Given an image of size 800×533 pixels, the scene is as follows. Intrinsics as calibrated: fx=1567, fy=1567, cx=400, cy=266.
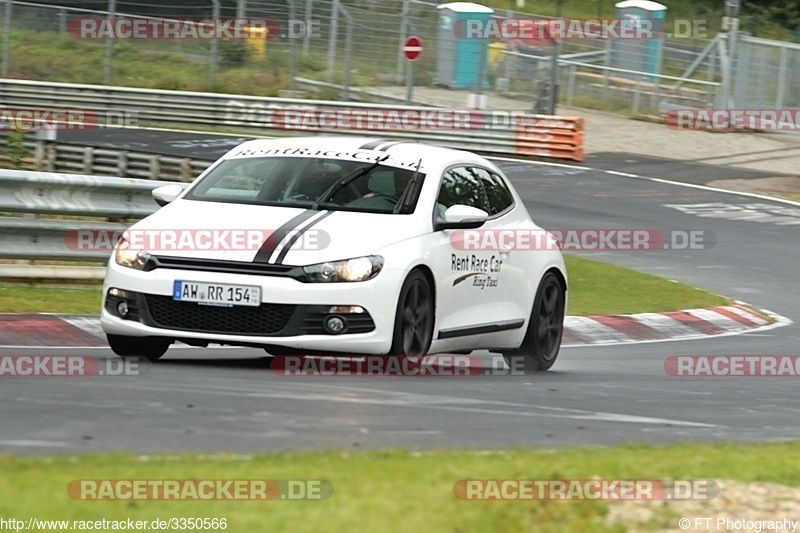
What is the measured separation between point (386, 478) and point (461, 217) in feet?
14.4

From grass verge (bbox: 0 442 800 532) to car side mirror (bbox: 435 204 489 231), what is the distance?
3.11m

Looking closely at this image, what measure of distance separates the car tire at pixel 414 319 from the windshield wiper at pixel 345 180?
0.79 metres

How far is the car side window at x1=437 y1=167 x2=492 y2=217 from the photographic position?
33.1 ft

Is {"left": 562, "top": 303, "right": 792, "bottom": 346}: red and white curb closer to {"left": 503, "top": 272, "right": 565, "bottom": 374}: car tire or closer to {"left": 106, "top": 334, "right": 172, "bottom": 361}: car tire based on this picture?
{"left": 503, "top": 272, "right": 565, "bottom": 374}: car tire

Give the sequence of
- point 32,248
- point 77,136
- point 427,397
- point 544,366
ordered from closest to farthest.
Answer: point 427,397, point 544,366, point 32,248, point 77,136

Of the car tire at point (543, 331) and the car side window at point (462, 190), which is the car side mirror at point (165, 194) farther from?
the car tire at point (543, 331)

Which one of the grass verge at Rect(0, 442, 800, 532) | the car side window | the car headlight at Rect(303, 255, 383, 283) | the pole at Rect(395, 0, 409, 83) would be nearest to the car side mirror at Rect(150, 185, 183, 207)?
the car headlight at Rect(303, 255, 383, 283)

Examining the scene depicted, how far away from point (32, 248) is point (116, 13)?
23.3 meters

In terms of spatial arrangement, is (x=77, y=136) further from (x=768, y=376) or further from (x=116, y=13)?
(x=768, y=376)

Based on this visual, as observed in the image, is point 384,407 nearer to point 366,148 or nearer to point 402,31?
point 366,148

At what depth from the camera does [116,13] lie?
3506cm

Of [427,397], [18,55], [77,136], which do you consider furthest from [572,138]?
[427,397]

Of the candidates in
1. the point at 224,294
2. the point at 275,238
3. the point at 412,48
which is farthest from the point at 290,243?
the point at 412,48

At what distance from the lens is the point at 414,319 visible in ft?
30.6
